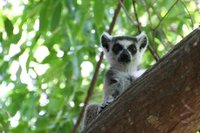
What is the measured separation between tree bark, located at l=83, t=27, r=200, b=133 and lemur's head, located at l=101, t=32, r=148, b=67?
235cm

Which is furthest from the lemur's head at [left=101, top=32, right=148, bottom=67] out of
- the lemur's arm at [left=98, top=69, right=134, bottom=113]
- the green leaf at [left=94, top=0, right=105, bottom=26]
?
the green leaf at [left=94, top=0, right=105, bottom=26]

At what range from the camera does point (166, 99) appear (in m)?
2.59

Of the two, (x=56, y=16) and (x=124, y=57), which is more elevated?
(x=56, y=16)

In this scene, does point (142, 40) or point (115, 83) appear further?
point (142, 40)

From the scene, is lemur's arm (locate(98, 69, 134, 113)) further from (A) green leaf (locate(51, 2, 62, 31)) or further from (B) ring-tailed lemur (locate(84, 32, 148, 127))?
(A) green leaf (locate(51, 2, 62, 31))

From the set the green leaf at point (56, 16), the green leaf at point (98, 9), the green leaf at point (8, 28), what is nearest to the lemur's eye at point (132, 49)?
the green leaf at point (98, 9)

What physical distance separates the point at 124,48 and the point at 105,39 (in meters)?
0.27

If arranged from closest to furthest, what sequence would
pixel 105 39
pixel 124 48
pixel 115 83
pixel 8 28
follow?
pixel 115 83 < pixel 8 28 < pixel 124 48 < pixel 105 39

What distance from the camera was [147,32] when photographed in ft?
17.8

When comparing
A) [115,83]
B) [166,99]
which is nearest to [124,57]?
[115,83]

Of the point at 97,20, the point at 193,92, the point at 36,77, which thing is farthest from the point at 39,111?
the point at 193,92

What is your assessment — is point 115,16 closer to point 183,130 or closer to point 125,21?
point 125,21

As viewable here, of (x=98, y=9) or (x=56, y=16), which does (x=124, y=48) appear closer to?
(x=98, y=9)

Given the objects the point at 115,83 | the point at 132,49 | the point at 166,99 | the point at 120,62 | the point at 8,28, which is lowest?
the point at 166,99
